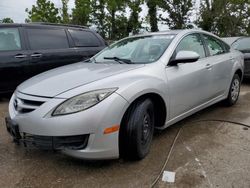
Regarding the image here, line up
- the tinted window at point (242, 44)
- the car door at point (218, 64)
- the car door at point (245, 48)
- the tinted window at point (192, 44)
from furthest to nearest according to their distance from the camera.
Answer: the tinted window at point (242, 44), the car door at point (245, 48), the car door at point (218, 64), the tinted window at point (192, 44)

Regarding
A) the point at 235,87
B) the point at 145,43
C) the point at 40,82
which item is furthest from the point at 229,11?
the point at 40,82

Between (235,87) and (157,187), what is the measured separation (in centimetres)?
323

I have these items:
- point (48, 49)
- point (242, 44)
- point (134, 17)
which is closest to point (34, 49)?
point (48, 49)

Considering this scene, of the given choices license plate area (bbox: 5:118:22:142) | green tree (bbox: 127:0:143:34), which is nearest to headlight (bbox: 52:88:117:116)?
license plate area (bbox: 5:118:22:142)

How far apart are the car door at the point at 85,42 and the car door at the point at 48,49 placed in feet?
0.55

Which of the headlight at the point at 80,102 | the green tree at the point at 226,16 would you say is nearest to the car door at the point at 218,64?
the headlight at the point at 80,102

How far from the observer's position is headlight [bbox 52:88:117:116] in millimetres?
2586

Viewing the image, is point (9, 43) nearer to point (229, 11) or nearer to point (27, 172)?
point (27, 172)

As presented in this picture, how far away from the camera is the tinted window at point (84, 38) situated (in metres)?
6.39

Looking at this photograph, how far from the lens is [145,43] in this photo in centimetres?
398

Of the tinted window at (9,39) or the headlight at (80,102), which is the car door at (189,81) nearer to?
the headlight at (80,102)

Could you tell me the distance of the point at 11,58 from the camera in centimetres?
536

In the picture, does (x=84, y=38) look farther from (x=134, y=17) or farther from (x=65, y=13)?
(x=134, y=17)

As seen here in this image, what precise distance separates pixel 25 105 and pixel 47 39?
340 centimetres
